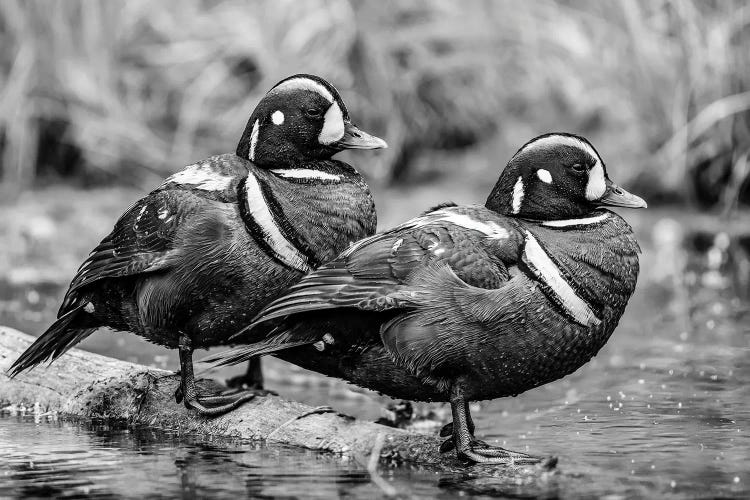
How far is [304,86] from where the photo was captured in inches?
222

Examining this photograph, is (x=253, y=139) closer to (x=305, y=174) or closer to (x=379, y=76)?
(x=305, y=174)

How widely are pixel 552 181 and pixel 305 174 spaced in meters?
1.07

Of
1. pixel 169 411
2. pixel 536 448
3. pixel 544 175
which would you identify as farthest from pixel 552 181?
pixel 169 411

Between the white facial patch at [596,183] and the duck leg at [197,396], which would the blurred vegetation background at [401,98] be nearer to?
the duck leg at [197,396]

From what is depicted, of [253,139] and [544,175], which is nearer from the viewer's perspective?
[544,175]

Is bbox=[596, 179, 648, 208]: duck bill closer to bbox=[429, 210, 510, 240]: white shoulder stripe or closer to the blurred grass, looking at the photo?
bbox=[429, 210, 510, 240]: white shoulder stripe

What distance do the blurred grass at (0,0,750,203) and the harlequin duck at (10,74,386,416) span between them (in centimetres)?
486

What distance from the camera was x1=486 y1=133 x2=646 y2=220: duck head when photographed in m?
5.11

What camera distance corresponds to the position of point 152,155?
422 inches

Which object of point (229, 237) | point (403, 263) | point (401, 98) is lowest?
point (403, 263)

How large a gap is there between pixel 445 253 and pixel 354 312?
0.41 metres

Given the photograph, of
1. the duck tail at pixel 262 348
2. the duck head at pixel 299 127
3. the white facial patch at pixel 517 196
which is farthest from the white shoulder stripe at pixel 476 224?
the duck head at pixel 299 127

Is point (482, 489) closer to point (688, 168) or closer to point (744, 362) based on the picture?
point (744, 362)

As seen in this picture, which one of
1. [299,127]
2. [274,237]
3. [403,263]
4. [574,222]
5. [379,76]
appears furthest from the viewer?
[379,76]
